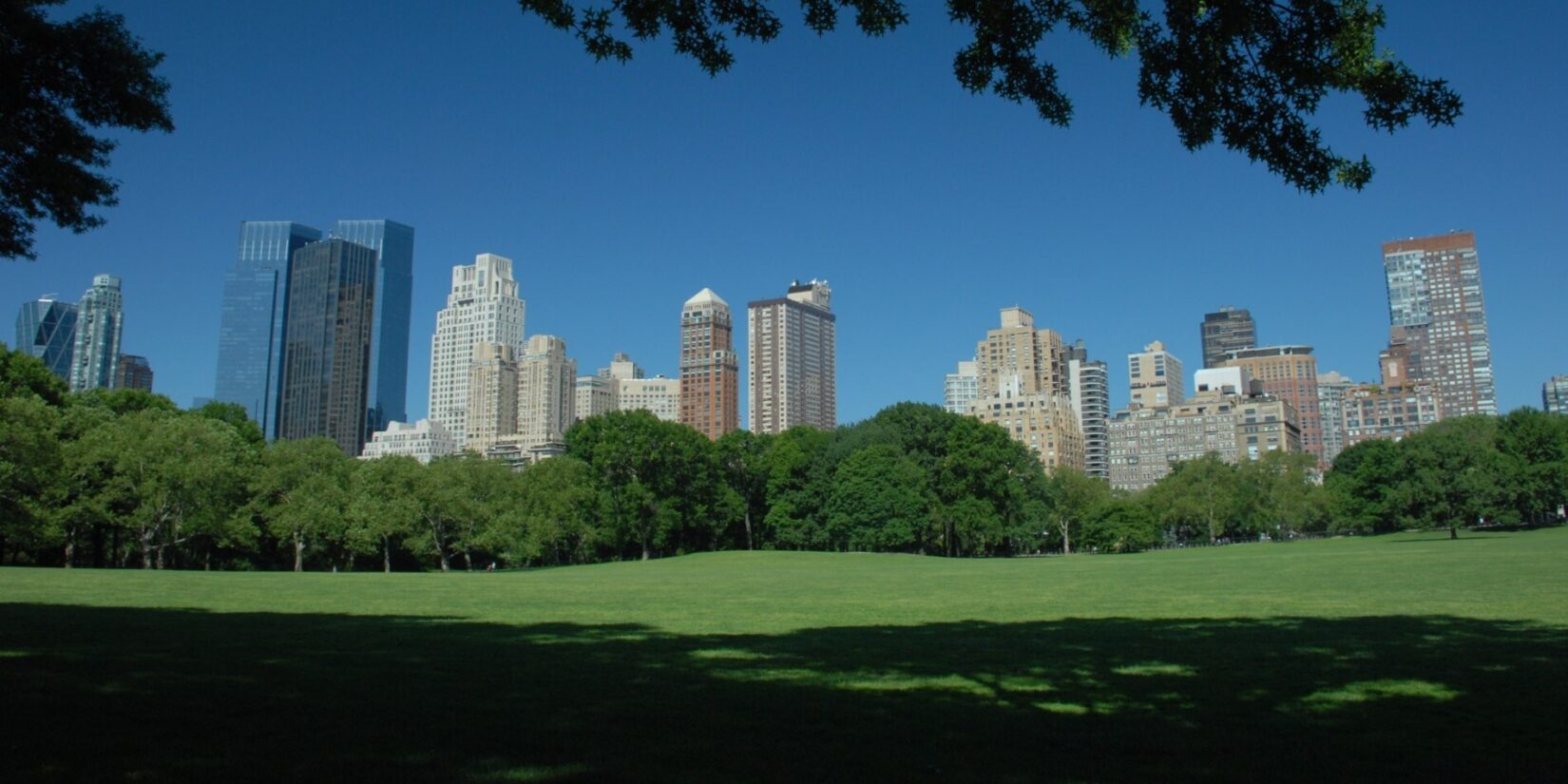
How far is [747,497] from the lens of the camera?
4050 inches

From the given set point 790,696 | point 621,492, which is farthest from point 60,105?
point 621,492

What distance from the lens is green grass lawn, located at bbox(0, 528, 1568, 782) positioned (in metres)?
A: 6.61

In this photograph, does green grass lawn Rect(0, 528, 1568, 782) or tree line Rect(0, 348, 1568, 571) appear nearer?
green grass lawn Rect(0, 528, 1568, 782)

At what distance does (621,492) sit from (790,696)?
78.4 metres

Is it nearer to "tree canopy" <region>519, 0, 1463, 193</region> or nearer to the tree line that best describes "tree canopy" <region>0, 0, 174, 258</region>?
"tree canopy" <region>519, 0, 1463, 193</region>

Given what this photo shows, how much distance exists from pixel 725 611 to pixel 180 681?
12504 mm

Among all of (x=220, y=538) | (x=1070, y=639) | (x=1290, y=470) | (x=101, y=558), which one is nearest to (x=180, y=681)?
(x=1070, y=639)

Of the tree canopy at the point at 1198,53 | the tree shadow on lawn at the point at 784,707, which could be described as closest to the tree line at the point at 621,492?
the tree shadow on lawn at the point at 784,707

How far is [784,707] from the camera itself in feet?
28.7

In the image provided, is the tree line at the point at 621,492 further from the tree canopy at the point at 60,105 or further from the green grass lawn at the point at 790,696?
the green grass lawn at the point at 790,696

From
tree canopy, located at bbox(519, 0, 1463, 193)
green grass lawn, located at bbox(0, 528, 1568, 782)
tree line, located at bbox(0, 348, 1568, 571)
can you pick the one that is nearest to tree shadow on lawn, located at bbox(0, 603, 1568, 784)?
green grass lawn, located at bbox(0, 528, 1568, 782)

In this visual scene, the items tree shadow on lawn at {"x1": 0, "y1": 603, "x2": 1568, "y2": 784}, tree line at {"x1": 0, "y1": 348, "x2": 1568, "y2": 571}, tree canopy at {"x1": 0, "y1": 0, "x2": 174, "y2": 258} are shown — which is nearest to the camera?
tree shadow on lawn at {"x1": 0, "y1": 603, "x2": 1568, "y2": 784}

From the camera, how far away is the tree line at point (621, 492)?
5862 centimetres

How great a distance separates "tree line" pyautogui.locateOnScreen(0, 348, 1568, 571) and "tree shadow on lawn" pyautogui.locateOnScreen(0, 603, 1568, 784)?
4689cm
